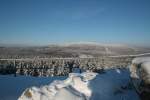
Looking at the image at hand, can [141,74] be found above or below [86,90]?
above

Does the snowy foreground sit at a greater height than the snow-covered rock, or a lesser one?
lesser

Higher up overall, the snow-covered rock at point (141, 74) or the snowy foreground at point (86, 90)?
the snow-covered rock at point (141, 74)

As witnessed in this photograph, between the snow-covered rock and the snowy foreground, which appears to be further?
the snowy foreground

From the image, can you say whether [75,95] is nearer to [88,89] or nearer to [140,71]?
[88,89]

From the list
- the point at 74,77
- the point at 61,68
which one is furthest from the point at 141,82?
the point at 61,68

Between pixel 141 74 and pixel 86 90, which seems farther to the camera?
pixel 86 90

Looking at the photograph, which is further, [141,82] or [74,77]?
[74,77]

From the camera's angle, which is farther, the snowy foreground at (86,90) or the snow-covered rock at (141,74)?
the snowy foreground at (86,90)

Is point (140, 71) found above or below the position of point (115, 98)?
above
